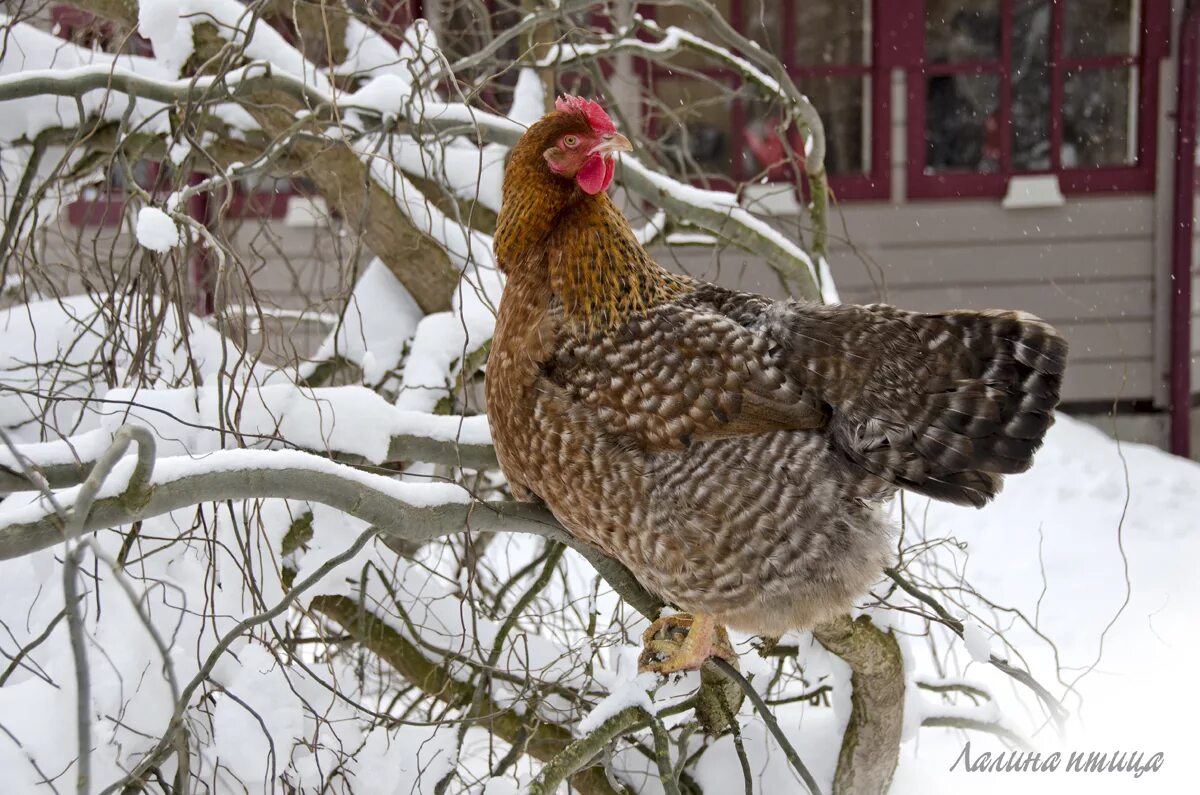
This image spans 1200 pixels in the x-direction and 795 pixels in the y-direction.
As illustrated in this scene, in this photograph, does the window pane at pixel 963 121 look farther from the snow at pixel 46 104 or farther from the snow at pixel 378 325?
the snow at pixel 46 104

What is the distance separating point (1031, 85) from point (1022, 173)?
0.60 meters

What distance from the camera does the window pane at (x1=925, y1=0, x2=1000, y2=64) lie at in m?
6.75

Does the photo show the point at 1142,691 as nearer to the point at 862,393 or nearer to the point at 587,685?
the point at 587,685

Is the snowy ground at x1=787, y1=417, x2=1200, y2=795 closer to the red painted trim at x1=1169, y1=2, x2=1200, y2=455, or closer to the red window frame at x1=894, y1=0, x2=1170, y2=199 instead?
the red painted trim at x1=1169, y1=2, x2=1200, y2=455

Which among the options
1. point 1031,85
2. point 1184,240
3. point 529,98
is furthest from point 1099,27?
point 529,98

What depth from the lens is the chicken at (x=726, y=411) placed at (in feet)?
6.29

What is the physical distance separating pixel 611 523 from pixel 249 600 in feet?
3.66

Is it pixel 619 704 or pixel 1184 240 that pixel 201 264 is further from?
pixel 1184 240

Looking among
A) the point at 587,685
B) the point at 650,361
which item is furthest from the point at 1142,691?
the point at 650,361

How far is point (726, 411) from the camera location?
1941 millimetres

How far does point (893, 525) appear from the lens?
211 cm

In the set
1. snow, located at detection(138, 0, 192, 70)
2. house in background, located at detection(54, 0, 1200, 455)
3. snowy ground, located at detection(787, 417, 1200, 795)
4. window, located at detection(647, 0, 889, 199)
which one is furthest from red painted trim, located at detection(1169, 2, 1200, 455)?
snow, located at detection(138, 0, 192, 70)

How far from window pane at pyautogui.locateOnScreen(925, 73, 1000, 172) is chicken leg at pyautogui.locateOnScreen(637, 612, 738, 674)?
209 inches

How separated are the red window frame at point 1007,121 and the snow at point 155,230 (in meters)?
5.66
